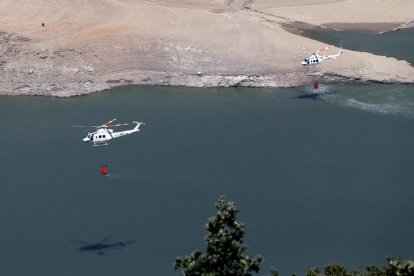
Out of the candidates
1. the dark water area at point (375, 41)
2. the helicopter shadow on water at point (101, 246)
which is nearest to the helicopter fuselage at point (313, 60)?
the dark water area at point (375, 41)

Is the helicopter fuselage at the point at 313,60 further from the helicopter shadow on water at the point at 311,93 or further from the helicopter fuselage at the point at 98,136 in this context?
the helicopter fuselage at the point at 98,136

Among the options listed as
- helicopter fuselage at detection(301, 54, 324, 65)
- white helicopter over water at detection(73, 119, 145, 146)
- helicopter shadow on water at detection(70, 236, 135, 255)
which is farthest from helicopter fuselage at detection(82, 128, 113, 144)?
helicopter fuselage at detection(301, 54, 324, 65)

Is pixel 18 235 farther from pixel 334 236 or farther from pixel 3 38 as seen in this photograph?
pixel 3 38

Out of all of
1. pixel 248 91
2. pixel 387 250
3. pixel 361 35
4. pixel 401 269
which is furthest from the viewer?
pixel 361 35

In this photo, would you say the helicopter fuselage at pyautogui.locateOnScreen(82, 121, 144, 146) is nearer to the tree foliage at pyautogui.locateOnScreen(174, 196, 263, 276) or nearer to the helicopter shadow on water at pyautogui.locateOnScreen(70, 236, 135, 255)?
the helicopter shadow on water at pyautogui.locateOnScreen(70, 236, 135, 255)

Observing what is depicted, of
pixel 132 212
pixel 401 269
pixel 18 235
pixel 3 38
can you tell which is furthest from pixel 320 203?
pixel 3 38

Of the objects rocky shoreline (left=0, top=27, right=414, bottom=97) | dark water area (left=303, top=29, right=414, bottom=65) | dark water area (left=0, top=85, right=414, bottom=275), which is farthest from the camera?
dark water area (left=303, top=29, right=414, bottom=65)
